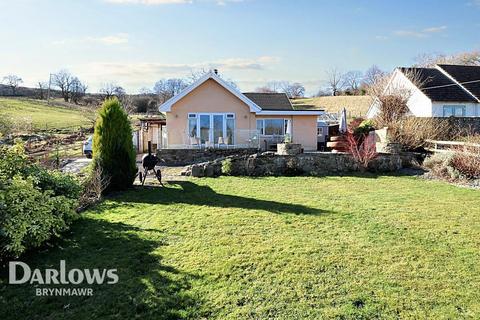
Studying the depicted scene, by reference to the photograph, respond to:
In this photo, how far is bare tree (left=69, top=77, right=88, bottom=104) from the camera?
278ft

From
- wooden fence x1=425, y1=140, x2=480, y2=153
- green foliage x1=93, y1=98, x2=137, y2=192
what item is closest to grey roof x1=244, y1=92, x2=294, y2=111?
wooden fence x1=425, y1=140, x2=480, y2=153

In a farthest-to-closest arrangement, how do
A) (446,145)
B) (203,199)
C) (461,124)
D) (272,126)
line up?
(272,126) → (461,124) → (446,145) → (203,199)

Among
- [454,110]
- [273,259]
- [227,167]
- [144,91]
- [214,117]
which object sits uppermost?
[144,91]

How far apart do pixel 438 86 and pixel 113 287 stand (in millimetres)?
35391

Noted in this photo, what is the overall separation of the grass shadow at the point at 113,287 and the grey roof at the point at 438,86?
3147 cm

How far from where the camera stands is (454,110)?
31844 mm

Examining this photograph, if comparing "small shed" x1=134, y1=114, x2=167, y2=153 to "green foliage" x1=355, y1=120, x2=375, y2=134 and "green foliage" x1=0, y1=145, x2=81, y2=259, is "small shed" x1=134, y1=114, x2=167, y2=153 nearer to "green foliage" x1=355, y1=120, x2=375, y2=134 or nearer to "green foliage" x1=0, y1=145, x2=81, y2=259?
"green foliage" x1=355, y1=120, x2=375, y2=134

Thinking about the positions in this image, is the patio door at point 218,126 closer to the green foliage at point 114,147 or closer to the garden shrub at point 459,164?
the green foliage at point 114,147

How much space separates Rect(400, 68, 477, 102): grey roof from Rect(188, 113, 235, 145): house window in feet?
63.1

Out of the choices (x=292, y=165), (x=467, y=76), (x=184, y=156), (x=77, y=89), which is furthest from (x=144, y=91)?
(x=292, y=165)

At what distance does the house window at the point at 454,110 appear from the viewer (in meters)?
31.6

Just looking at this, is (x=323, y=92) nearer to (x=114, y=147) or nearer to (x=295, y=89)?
(x=295, y=89)

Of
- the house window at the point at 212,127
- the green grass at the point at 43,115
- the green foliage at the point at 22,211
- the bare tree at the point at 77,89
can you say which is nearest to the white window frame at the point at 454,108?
the house window at the point at 212,127

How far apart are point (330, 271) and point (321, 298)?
90cm
